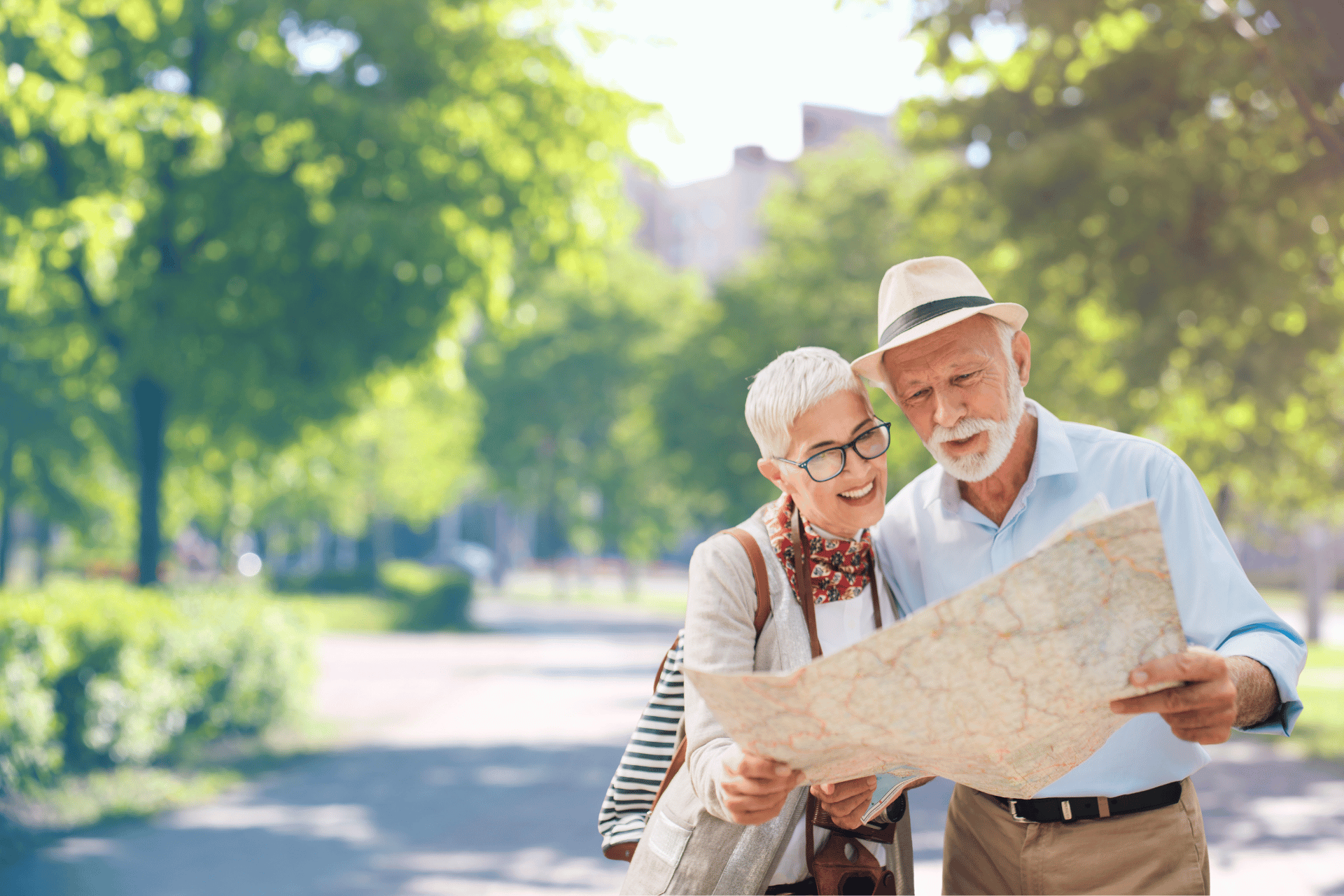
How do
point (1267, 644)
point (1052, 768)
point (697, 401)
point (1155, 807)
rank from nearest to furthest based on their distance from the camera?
point (1052, 768), point (1267, 644), point (1155, 807), point (697, 401)

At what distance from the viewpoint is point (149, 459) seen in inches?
427

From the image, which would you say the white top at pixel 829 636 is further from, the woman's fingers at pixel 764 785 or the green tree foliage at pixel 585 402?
the green tree foliage at pixel 585 402

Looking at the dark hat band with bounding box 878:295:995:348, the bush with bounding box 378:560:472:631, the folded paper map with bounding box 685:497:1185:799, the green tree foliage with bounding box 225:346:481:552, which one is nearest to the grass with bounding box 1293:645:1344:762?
the dark hat band with bounding box 878:295:995:348

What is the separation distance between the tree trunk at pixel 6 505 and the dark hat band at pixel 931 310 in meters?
10.8

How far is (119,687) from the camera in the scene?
27.6 ft

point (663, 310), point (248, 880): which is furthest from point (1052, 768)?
point (663, 310)

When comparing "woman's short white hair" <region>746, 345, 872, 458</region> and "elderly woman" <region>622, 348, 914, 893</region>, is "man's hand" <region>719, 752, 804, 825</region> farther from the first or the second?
"woman's short white hair" <region>746, 345, 872, 458</region>

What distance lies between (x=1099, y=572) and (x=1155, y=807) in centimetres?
107

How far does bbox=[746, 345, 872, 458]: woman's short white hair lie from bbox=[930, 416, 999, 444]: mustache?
0.27m

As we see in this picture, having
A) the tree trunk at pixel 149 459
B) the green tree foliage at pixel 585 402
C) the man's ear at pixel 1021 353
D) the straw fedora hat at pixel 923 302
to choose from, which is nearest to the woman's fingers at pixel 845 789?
the straw fedora hat at pixel 923 302

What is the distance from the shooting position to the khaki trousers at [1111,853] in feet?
6.97

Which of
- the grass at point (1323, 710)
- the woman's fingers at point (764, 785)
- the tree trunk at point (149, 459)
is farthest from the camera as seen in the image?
the grass at point (1323, 710)

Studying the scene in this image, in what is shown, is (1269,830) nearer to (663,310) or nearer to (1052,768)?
(1052,768)

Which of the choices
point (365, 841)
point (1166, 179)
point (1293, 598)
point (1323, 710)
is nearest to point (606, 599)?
point (1293, 598)
